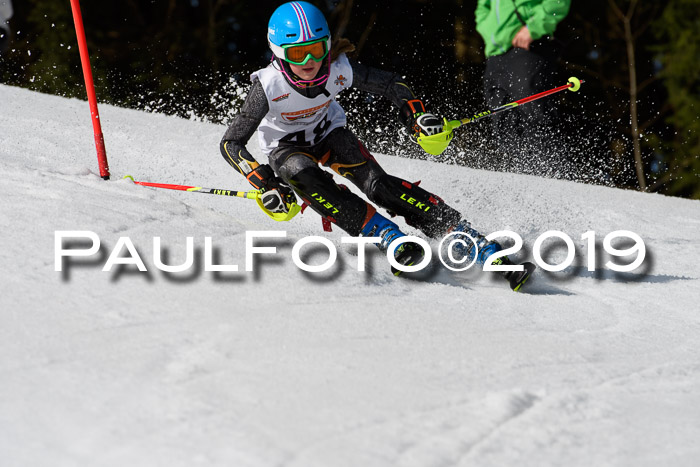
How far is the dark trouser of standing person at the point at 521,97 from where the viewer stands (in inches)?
203

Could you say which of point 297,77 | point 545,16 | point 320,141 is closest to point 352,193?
point 320,141

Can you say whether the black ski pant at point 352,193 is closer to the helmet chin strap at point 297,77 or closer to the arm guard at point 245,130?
the arm guard at point 245,130

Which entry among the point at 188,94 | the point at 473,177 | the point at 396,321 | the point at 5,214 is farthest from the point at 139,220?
the point at 188,94

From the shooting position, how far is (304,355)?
2.12 meters

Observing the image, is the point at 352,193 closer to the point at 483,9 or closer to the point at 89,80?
the point at 89,80

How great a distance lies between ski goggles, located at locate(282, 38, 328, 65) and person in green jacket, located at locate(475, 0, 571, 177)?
6.96 feet

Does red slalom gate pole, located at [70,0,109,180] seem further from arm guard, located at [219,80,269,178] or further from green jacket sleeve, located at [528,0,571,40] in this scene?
green jacket sleeve, located at [528,0,571,40]

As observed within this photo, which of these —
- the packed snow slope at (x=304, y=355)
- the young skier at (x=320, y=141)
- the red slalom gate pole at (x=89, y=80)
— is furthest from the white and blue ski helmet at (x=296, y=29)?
the red slalom gate pole at (x=89, y=80)

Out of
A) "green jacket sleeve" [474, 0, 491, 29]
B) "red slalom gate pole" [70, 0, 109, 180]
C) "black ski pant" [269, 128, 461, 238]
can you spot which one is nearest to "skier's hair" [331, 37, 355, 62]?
"black ski pant" [269, 128, 461, 238]

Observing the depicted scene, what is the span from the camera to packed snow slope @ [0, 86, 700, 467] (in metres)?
1.69

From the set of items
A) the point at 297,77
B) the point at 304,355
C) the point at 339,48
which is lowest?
the point at 304,355

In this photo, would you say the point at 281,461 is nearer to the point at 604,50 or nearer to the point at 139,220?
the point at 139,220

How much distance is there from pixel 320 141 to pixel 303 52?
0.48 m

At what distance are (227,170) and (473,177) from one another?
165 centimetres
